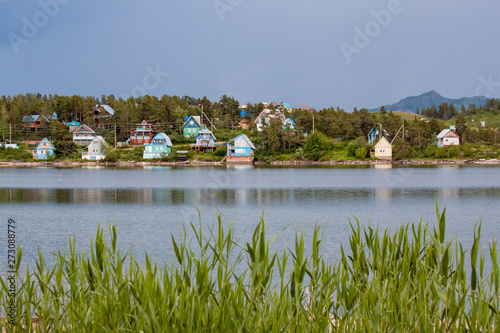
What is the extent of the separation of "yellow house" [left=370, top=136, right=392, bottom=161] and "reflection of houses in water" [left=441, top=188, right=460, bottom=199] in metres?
43.3

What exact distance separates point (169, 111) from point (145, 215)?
260 ft

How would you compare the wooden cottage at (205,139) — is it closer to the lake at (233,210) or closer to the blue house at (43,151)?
the blue house at (43,151)

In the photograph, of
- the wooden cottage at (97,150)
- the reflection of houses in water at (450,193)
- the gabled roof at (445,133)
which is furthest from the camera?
the gabled roof at (445,133)

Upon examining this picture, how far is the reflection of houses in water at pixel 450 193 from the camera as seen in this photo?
27695mm

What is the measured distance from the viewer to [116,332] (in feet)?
16.3

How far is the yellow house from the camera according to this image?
2931 inches

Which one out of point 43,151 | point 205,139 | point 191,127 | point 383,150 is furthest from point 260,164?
point 43,151

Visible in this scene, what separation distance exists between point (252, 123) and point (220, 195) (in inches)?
2487

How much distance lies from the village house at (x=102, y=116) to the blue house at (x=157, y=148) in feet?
69.5

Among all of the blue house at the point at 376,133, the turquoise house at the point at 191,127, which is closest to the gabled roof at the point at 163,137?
the turquoise house at the point at 191,127

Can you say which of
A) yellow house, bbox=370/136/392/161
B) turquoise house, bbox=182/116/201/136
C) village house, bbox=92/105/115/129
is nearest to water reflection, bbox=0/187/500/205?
yellow house, bbox=370/136/392/161

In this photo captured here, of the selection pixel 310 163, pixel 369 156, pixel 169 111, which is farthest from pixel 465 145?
pixel 169 111

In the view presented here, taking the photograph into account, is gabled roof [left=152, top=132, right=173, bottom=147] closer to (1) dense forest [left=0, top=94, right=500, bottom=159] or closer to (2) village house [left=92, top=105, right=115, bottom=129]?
(1) dense forest [left=0, top=94, right=500, bottom=159]

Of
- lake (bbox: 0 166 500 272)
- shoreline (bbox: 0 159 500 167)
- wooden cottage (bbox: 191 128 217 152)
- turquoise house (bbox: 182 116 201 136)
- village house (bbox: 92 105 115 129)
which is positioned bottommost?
lake (bbox: 0 166 500 272)
